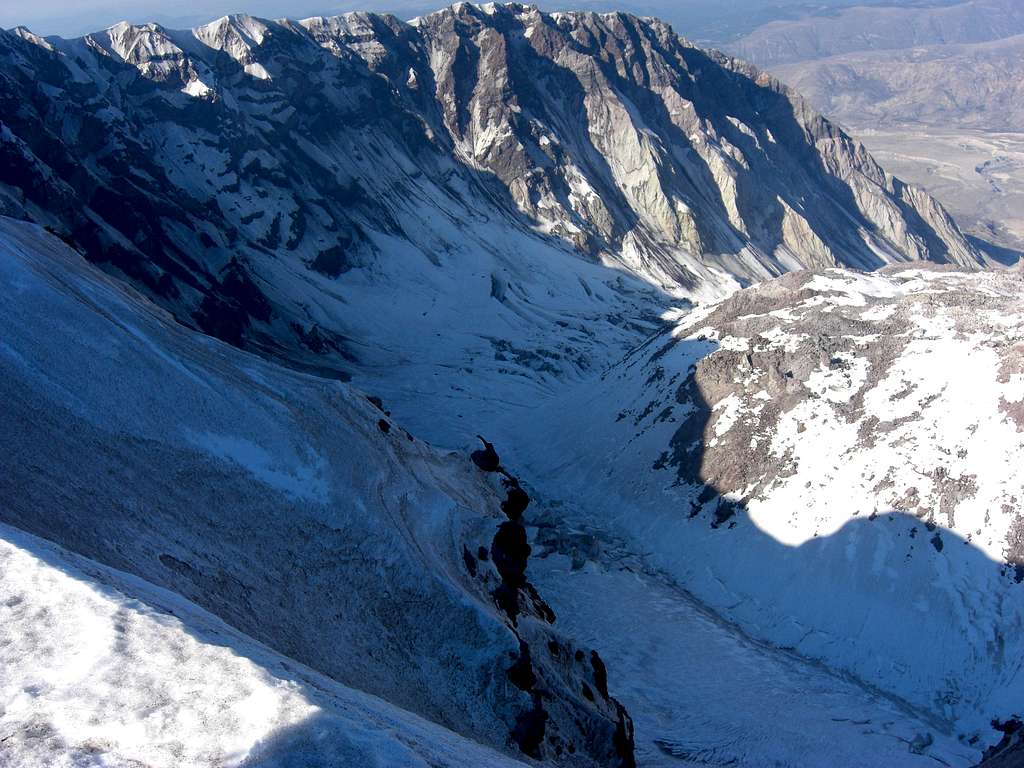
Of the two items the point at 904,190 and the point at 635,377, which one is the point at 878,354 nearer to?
the point at 635,377

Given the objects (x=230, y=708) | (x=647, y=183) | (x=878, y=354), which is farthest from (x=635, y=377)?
(x=647, y=183)

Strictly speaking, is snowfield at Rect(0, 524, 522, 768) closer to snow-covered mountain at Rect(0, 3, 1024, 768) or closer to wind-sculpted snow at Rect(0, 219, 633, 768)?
snow-covered mountain at Rect(0, 3, 1024, 768)

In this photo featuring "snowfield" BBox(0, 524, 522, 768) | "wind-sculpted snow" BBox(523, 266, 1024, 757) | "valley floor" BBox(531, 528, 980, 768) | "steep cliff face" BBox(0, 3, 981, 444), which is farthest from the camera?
"steep cliff face" BBox(0, 3, 981, 444)

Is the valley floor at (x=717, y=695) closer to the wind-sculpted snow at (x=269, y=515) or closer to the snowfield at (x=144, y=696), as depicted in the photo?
the wind-sculpted snow at (x=269, y=515)

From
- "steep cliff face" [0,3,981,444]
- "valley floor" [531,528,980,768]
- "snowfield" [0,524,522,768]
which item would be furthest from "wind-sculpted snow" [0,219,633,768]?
"steep cliff face" [0,3,981,444]

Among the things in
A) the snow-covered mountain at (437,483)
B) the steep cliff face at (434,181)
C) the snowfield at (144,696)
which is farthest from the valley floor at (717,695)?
the steep cliff face at (434,181)
